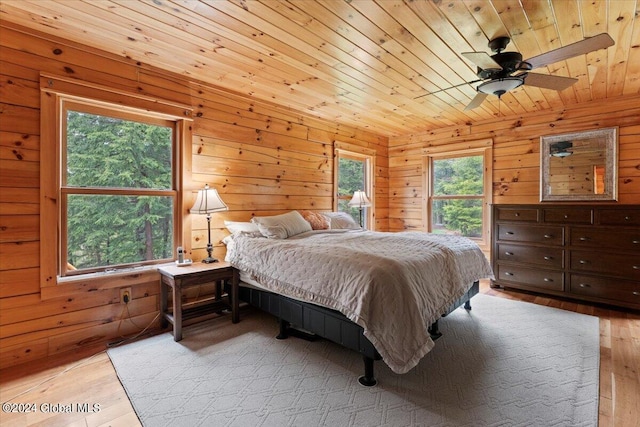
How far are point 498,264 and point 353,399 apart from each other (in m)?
3.10

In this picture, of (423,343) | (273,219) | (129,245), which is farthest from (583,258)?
(129,245)

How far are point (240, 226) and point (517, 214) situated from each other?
3.38m

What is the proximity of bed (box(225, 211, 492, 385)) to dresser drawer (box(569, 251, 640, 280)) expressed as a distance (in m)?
1.23

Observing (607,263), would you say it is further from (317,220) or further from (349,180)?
(349,180)

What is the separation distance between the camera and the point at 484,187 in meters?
4.55

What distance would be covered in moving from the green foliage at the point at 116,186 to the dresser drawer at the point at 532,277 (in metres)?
4.02

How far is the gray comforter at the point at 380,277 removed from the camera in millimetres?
1768

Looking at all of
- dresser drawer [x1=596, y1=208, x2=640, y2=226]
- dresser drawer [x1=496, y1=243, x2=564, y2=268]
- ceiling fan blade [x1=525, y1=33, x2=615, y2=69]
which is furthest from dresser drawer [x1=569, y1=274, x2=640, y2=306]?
ceiling fan blade [x1=525, y1=33, x2=615, y2=69]

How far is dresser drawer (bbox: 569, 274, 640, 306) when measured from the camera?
10.2 ft

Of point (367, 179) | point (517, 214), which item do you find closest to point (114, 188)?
point (367, 179)

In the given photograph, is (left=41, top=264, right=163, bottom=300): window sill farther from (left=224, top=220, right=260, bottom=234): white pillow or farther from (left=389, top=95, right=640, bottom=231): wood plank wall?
(left=389, top=95, right=640, bottom=231): wood plank wall

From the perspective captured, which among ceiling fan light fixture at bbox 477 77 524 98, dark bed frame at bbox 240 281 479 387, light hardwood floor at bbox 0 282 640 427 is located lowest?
light hardwood floor at bbox 0 282 640 427

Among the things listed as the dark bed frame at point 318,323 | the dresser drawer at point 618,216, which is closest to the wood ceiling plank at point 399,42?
the dark bed frame at point 318,323

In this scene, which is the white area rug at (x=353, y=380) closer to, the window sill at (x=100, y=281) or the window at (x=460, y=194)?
the window sill at (x=100, y=281)
